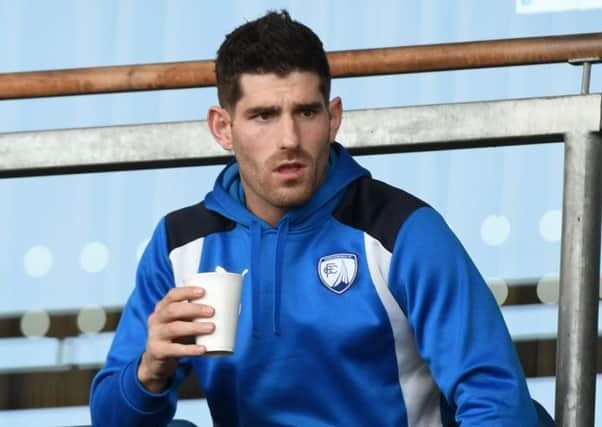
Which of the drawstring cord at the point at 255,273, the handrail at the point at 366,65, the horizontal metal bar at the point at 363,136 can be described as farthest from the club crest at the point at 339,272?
the handrail at the point at 366,65

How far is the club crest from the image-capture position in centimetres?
241

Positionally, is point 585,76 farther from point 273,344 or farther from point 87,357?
point 87,357

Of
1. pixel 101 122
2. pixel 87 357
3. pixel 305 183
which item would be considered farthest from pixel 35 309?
pixel 305 183

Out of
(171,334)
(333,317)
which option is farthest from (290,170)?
(171,334)

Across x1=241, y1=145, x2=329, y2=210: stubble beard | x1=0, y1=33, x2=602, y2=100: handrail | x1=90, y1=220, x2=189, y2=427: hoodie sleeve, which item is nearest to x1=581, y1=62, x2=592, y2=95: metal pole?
x1=0, y1=33, x2=602, y2=100: handrail

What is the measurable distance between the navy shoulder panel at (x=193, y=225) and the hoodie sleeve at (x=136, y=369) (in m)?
0.02

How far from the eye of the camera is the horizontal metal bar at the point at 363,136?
9.00ft

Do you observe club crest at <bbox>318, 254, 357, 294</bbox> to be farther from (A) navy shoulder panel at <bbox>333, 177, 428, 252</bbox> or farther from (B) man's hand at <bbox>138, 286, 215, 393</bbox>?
(B) man's hand at <bbox>138, 286, 215, 393</bbox>

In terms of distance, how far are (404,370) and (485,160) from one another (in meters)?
1.00

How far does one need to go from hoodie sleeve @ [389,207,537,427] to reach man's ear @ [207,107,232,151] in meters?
0.36

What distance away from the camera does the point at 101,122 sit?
142 inches

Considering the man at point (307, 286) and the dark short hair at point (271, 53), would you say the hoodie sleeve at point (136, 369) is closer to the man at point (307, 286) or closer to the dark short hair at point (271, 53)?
the man at point (307, 286)

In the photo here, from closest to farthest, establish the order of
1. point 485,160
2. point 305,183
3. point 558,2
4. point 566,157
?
point 305,183 < point 566,157 < point 485,160 < point 558,2

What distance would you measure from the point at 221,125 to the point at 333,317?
40 centimetres
